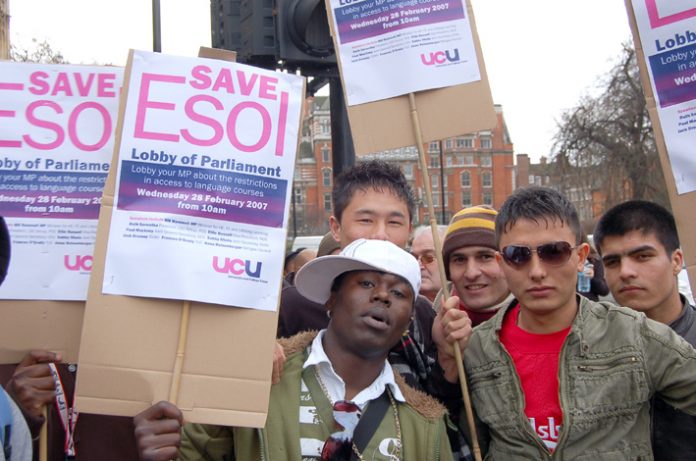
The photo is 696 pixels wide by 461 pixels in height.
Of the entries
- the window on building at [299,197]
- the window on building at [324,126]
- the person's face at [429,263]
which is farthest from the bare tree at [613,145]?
the window on building at [299,197]

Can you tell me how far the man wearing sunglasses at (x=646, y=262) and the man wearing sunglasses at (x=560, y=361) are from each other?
60cm

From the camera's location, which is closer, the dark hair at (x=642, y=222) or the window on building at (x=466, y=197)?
Answer: the dark hair at (x=642, y=222)

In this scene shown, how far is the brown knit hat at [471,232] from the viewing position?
140 inches

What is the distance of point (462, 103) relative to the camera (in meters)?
3.06

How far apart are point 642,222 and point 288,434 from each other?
6.34 feet

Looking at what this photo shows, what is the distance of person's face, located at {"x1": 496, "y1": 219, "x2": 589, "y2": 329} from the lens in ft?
8.53

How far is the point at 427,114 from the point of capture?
10.0ft

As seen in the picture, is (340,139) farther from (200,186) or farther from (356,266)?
(200,186)

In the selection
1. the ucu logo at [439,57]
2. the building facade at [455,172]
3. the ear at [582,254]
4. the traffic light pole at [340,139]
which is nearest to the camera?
the ear at [582,254]

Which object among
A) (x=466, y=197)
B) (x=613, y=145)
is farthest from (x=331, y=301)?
(x=466, y=197)

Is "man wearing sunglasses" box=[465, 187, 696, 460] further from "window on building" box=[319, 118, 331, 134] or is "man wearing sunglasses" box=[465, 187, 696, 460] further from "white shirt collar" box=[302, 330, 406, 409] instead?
"window on building" box=[319, 118, 331, 134]

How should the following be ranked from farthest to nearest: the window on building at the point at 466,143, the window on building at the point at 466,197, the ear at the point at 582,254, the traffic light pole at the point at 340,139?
the window on building at the point at 466,197
the window on building at the point at 466,143
the traffic light pole at the point at 340,139
the ear at the point at 582,254

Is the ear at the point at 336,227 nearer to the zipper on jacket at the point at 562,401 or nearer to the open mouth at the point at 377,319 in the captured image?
the open mouth at the point at 377,319

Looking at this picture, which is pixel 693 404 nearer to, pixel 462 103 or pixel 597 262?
pixel 462 103
